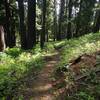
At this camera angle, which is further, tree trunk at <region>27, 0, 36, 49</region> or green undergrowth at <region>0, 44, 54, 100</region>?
tree trunk at <region>27, 0, 36, 49</region>

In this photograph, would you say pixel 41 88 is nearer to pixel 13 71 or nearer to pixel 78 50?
pixel 13 71

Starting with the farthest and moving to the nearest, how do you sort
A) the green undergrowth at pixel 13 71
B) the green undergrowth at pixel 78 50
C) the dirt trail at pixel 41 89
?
1. the green undergrowth at pixel 78 50
2. the green undergrowth at pixel 13 71
3. the dirt trail at pixel 41 89

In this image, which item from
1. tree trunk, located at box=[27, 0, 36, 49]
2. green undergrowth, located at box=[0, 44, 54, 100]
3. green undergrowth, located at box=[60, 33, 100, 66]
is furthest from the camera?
tree trunk, located at box=[27, 0, 36, 49]

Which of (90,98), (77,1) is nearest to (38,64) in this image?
(90,98)

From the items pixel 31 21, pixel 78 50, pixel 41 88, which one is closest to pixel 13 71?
pixel 41 88

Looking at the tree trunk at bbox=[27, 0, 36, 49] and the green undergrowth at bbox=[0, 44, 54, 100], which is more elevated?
the tree trunk at bbox=[27, 0, 36, 49]

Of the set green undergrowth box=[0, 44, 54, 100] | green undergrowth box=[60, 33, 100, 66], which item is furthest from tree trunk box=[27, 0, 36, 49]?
green undergrowth box=[0, 44, 54, 100]

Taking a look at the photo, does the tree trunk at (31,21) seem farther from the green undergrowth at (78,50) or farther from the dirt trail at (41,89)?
the dirt trail at (41,89)

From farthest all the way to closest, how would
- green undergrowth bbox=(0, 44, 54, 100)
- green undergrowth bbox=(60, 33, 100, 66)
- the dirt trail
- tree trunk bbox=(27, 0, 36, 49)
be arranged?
1. tree trunk bbox=(27, 0, 36, 49)
2. green undergrowth bbox=(60, 33, 100, 66)
3. green undergrowth bbox=(0, 44, 54, 100)
4. the dirt trail

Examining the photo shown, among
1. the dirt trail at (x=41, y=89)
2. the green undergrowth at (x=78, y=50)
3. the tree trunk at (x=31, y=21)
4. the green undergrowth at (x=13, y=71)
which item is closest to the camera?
the dirt trail at (x=41, y=89)

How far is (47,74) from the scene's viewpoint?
919 cm

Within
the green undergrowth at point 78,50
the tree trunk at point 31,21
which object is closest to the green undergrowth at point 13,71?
the green undergrowth at point 78,50

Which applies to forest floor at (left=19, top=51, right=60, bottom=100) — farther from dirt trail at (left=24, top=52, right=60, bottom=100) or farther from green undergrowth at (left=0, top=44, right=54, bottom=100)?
green undergrowth at (left=0, top=44, right=54, bottom=100)

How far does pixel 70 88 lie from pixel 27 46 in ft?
32.7
